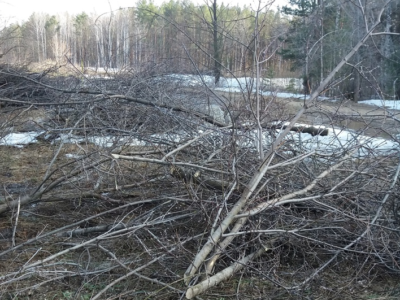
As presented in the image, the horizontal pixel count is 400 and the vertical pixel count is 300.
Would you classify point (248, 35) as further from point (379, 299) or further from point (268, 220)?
point (379, 299)

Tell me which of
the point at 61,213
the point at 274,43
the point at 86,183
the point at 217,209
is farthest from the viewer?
the point at 86,183

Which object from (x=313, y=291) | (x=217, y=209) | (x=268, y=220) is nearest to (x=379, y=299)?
(x=313, y=291)

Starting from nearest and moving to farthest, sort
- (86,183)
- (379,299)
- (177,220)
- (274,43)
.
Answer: (379,299) → (177,220) → (274,43) → (86,183)

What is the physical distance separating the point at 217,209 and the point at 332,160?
1.55 m

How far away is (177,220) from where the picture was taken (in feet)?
13.0

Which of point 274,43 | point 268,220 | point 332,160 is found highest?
point 274,43

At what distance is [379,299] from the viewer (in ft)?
10.1

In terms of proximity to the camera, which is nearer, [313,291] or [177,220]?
[313,291]

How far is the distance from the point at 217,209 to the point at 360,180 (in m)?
1.54

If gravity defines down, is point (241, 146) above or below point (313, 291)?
above

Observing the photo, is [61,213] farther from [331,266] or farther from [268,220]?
[331,266]

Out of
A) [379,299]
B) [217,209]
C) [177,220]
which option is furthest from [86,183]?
[379,299]

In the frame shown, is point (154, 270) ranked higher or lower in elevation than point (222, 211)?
lower

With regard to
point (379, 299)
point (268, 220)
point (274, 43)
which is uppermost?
point (274, 43)
